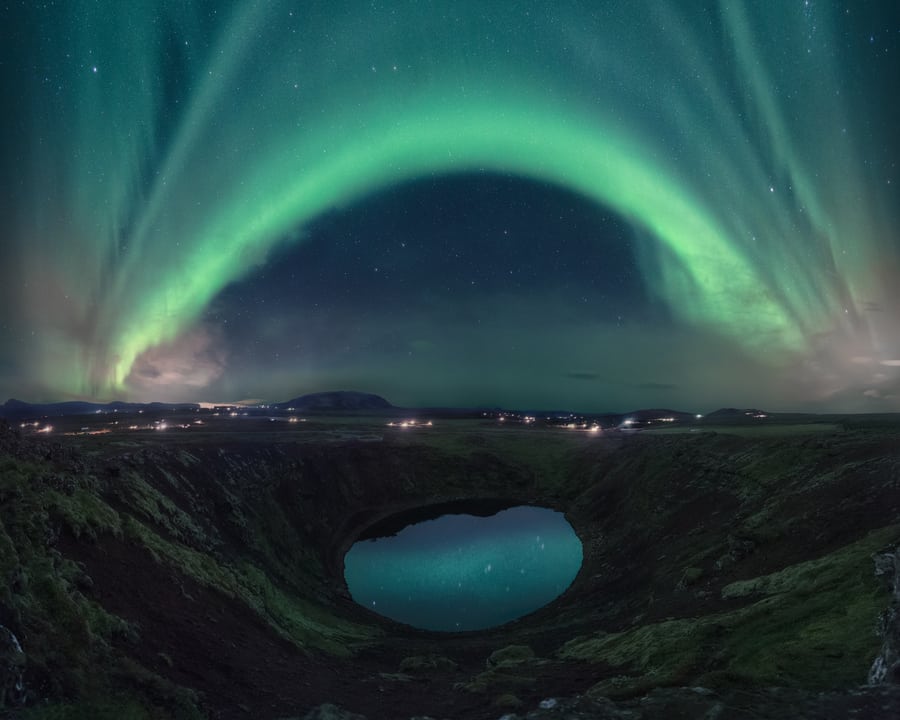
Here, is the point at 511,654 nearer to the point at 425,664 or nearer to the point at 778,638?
the point at 425,664

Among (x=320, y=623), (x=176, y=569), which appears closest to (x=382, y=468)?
(x=320, y=623)

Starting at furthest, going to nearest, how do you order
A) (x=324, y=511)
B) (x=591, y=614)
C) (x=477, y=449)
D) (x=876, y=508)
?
(x=477, y=449)
(x=324, y=511)
(x=591, y=614)
(x=876, y=508)

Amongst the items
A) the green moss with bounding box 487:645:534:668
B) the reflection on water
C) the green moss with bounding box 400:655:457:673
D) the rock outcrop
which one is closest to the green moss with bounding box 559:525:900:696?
the rock outcrop

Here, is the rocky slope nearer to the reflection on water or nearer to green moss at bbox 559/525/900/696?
green moss at bbox 559/525/900/696

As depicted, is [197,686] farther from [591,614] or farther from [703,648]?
[591,614]

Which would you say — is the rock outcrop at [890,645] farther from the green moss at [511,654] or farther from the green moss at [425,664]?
the green moss at [425,664]
